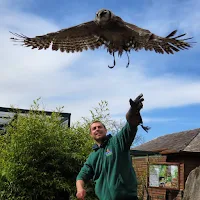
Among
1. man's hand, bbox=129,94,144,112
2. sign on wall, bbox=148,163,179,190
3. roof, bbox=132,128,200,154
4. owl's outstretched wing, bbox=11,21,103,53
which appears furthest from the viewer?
roof, bbox=132,128,200,154

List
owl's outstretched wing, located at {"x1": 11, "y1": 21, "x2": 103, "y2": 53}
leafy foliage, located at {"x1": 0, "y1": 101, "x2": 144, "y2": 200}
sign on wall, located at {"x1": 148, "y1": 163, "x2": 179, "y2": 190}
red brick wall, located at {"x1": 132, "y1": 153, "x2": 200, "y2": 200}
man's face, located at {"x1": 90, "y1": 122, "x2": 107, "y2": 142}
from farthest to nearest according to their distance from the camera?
1. red brick wall, located at {"x1": 132, "y1": 153, "x2": 200, "y2": 200}
2. sign on wall, located at {"x1": 148, "y1": 163, "x2": 179, "y2": 190}
3. leafy foliage, located at {"x1": 0, "y1": 101, "x2": 144, "y2": 200}
4. owl's outstretched wing, located at {"x1": 11, "y1": 21, "x2": 103, "y2": 53}
5. man's face, located at {"x1": 90, "y1": 122, "x2": 107, "y2": 142}

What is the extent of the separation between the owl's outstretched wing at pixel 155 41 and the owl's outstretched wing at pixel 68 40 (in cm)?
47

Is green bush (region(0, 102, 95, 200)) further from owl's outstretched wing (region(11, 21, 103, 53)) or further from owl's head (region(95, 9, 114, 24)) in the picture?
owl's head (region(95, 9, 114, 24))

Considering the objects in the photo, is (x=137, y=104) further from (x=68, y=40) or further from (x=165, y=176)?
(x=165, y=176)

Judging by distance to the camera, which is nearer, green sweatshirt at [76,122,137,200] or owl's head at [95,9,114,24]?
green sweatshirt at [76,122,137,200]

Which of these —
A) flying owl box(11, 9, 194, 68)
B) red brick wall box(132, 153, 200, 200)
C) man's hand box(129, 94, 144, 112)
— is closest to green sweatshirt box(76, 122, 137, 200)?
man's hand box(129, 94, 144, 112)

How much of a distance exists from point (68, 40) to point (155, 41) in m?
1.16

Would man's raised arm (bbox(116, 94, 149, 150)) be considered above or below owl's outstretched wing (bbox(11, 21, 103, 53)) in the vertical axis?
below

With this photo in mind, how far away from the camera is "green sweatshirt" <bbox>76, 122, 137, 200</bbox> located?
310 centimetres

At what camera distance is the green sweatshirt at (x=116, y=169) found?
3.10 meters

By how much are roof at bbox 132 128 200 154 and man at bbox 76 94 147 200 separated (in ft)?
34.6

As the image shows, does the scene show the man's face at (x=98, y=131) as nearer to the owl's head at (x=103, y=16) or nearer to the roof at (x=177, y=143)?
the owl's head at (x=103, y=16)

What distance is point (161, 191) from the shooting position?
14.2 m

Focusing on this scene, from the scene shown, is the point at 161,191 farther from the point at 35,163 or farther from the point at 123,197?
the point at 123,197
